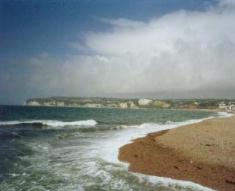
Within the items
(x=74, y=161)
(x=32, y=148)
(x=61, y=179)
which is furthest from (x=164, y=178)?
(x=32, y=148)

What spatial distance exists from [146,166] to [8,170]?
6416 mm

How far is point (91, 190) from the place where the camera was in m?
10.8

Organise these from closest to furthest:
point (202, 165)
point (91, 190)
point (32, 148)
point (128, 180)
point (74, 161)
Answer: point (91, 190) → point (128, 180) → point (202, 165) → point (74, 161) → point (32, 148)

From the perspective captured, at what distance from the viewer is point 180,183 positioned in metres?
11.3

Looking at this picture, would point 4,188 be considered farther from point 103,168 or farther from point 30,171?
point 103,168

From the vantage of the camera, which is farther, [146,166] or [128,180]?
[146,166]

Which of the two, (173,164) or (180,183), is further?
(173,164)

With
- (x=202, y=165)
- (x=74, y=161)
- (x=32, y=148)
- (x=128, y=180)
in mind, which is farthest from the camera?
(x=32, y=148)

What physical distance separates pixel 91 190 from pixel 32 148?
11.2 m

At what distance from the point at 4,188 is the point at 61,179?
2.22 m

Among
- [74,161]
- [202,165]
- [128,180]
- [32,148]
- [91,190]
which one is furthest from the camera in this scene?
[32,148]

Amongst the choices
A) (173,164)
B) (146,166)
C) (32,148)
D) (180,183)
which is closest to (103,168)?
(146,166)

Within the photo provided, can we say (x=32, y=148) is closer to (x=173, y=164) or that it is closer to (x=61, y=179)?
(x=61, y=179)

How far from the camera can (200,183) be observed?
443 inches
